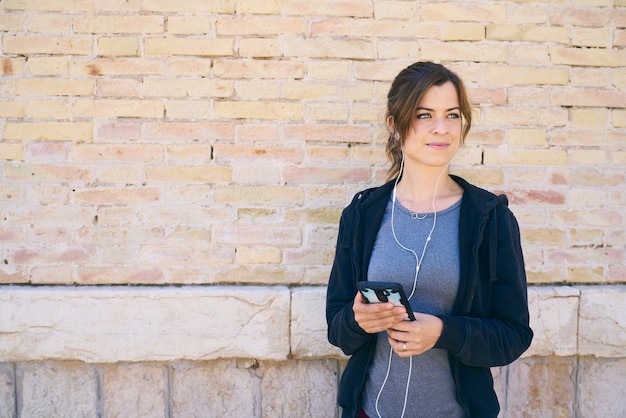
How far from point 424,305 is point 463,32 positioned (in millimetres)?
1603

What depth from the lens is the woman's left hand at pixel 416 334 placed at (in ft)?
6.21

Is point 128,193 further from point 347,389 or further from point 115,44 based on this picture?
point 347,389

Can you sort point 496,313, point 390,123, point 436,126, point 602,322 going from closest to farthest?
1. point 496,313
2. point 436,126
3. point 390,123
4. point 602,322

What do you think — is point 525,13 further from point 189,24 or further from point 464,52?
point 189,24

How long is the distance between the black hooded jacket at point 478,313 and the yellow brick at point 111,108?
140 cm

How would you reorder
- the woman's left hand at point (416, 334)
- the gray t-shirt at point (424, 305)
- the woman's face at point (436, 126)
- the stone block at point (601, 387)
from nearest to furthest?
the woman's left hand at point (416, 334) → the gray t-shirt at point (424, 305) → the woman's face at point (436, 126) → the stone block at point (601, 387)

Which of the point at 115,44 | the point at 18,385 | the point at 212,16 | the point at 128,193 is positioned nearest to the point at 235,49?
the point at 212,16

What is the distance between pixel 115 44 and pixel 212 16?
522 millimetres

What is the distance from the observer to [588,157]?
2994mm

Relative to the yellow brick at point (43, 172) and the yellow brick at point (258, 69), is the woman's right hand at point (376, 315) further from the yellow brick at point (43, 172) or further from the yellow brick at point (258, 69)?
the yellow brick at point (43, 172)

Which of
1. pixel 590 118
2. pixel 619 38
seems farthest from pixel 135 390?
pixel 619 38

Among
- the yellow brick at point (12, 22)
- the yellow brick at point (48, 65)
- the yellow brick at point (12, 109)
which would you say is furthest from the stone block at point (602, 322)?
the yellow brick at point (12, 22)

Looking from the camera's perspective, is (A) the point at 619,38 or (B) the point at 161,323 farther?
(A) the point at 619,38

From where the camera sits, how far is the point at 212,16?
2.88m
